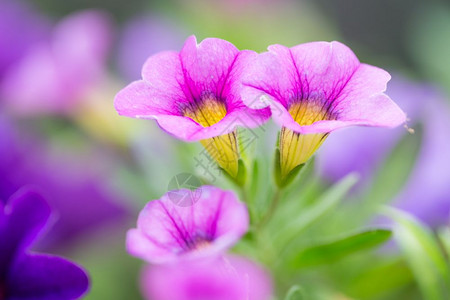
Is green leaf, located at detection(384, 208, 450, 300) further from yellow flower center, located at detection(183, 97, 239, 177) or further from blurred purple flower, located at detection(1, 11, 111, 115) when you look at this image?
blurred purple flower, located at detection(1, 11, 111, 115)

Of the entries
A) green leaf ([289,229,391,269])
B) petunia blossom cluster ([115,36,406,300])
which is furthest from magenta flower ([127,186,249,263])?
green leaf ([289,229,391,269])

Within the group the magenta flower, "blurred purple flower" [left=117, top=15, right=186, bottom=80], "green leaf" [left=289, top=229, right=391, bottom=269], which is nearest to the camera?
the magenta flower

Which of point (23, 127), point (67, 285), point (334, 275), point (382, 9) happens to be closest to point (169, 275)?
point (67, 285)

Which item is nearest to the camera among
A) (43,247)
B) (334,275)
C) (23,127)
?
(334,275)

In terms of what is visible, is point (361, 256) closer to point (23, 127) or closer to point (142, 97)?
point (142, 97)

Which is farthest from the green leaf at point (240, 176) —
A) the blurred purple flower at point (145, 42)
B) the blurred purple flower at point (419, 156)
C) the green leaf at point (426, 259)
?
the blurred purple flower at point (145, 42)

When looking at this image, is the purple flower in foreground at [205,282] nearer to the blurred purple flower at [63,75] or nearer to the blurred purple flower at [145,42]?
the blurred purple flower at [63,75]
